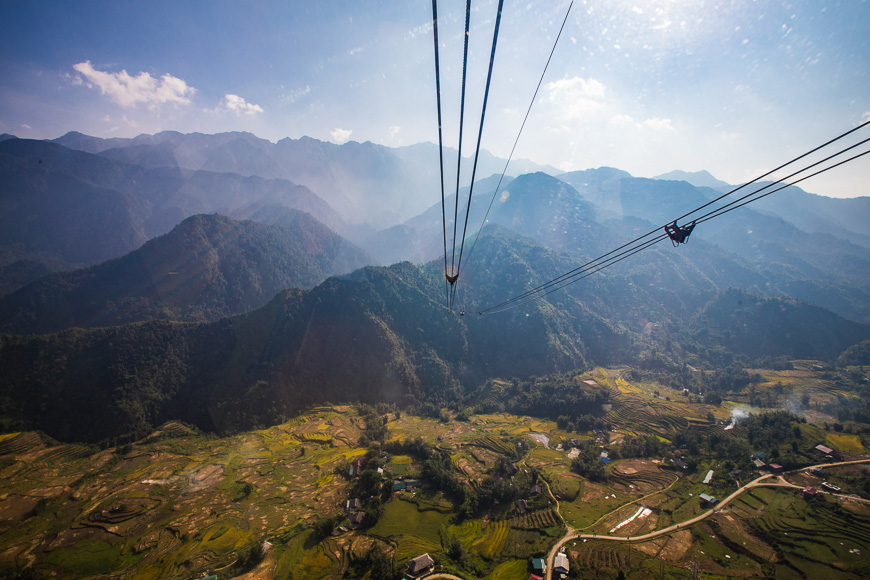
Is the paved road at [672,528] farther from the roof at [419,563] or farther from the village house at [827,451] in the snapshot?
the roof at [419,563]

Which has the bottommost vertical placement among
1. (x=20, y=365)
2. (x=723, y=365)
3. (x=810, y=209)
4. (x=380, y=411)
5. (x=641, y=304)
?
(x=723, y=365)

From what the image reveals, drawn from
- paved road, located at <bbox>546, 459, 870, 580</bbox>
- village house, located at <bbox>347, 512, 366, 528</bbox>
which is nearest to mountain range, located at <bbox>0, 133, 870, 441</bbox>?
village house, located at <bbox>347, 512, 366, 528</bbox>

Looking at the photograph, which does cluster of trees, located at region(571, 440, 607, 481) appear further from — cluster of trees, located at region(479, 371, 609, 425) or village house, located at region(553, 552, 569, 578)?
village house, located at region(553, 552, 569, 578)

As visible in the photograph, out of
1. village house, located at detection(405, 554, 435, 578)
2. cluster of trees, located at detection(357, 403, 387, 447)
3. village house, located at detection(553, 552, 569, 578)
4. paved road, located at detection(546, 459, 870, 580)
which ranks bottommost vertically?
paved road, located at detection(546, 459, 870, 580)

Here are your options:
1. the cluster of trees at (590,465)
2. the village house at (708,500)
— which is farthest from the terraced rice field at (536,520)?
the village house at (708,500)

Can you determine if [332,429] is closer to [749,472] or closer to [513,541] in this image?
[513,541]

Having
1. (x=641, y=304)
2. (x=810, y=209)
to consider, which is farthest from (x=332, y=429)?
(x=810, y=209)
